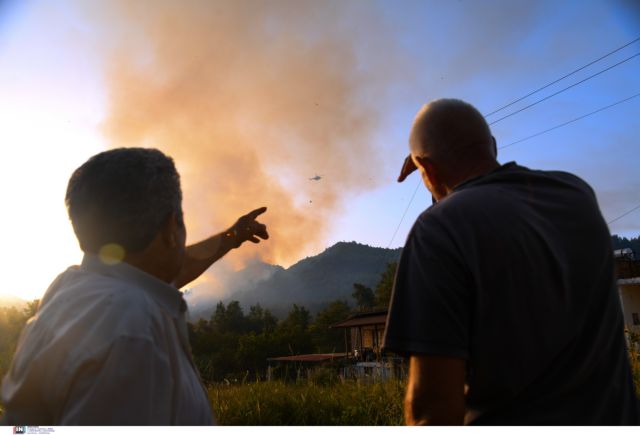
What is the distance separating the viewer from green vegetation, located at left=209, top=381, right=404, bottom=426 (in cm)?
484

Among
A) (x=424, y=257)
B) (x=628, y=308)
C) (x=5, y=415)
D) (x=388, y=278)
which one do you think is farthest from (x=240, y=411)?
(x=388, y=278)

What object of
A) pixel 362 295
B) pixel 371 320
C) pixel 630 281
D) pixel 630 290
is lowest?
pixel 371 320

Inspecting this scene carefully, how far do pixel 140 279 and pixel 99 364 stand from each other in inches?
13.6

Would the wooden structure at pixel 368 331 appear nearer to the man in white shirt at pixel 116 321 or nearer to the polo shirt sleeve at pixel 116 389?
the man in white shirt at pixel 116 321

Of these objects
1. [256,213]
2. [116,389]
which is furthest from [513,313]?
[256,213]

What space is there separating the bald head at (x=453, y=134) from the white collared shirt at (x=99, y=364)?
3.69 ft

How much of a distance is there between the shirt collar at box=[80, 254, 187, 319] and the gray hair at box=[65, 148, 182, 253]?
1.9 inches

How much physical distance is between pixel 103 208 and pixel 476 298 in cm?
114

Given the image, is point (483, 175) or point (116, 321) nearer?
point (116, 321)

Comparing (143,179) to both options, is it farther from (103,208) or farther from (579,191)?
(579,191)

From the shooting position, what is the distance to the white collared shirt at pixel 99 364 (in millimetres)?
993

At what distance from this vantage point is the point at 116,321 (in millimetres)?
1041

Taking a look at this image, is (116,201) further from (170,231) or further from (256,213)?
(256,213)

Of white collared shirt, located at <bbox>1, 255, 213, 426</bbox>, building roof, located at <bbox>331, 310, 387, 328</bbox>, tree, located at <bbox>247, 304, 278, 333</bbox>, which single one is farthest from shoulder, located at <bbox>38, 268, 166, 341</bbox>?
tree, located at <bbox>247, 304, 278, 333</bbox>
